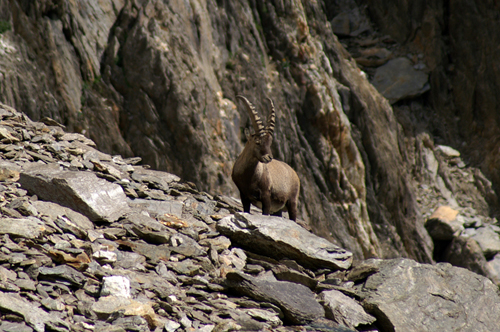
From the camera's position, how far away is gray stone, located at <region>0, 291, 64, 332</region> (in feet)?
12.2

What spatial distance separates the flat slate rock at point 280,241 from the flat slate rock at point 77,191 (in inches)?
72.9

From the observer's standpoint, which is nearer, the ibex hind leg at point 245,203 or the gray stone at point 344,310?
the gray stone at point 344,310

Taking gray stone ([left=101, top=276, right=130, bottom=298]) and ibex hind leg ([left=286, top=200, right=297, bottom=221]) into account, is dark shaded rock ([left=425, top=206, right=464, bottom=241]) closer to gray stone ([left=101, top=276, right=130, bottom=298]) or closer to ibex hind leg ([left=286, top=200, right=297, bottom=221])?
ibex hind leg ([left=286, top=200, right=297, bottom=221])

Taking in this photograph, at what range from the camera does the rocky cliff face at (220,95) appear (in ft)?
39.6

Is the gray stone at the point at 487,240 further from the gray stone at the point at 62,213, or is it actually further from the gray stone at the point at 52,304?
the gray stone at the point at 52,304

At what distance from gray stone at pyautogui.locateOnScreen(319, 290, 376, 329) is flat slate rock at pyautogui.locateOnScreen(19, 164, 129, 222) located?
11.7ft

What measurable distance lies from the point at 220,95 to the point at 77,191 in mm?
9655

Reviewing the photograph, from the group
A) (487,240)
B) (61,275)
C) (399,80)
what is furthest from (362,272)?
(399,80)

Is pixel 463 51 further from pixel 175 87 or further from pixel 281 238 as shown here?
pixel 281 238

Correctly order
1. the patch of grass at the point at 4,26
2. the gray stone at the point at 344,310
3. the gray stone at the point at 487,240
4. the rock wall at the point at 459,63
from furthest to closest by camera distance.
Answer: the rock wall at the point at 459,63 < the gray stone at the point at 487,240 < the patch of grass at the point at 4,26 < the gray stone at the point at 344,310

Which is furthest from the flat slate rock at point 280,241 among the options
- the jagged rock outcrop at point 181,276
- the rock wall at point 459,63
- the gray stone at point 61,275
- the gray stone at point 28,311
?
the rock wall at point 459,63

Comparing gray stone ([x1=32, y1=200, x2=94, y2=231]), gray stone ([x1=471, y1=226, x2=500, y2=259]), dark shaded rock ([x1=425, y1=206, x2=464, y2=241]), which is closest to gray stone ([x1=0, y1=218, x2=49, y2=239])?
gray stone ([x1=32, y1=200, x2=94, y2=231])

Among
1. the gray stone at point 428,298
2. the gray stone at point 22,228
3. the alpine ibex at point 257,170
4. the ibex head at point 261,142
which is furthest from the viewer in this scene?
the alpine ibex at point 257,170

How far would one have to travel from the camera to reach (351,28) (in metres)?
27.5
